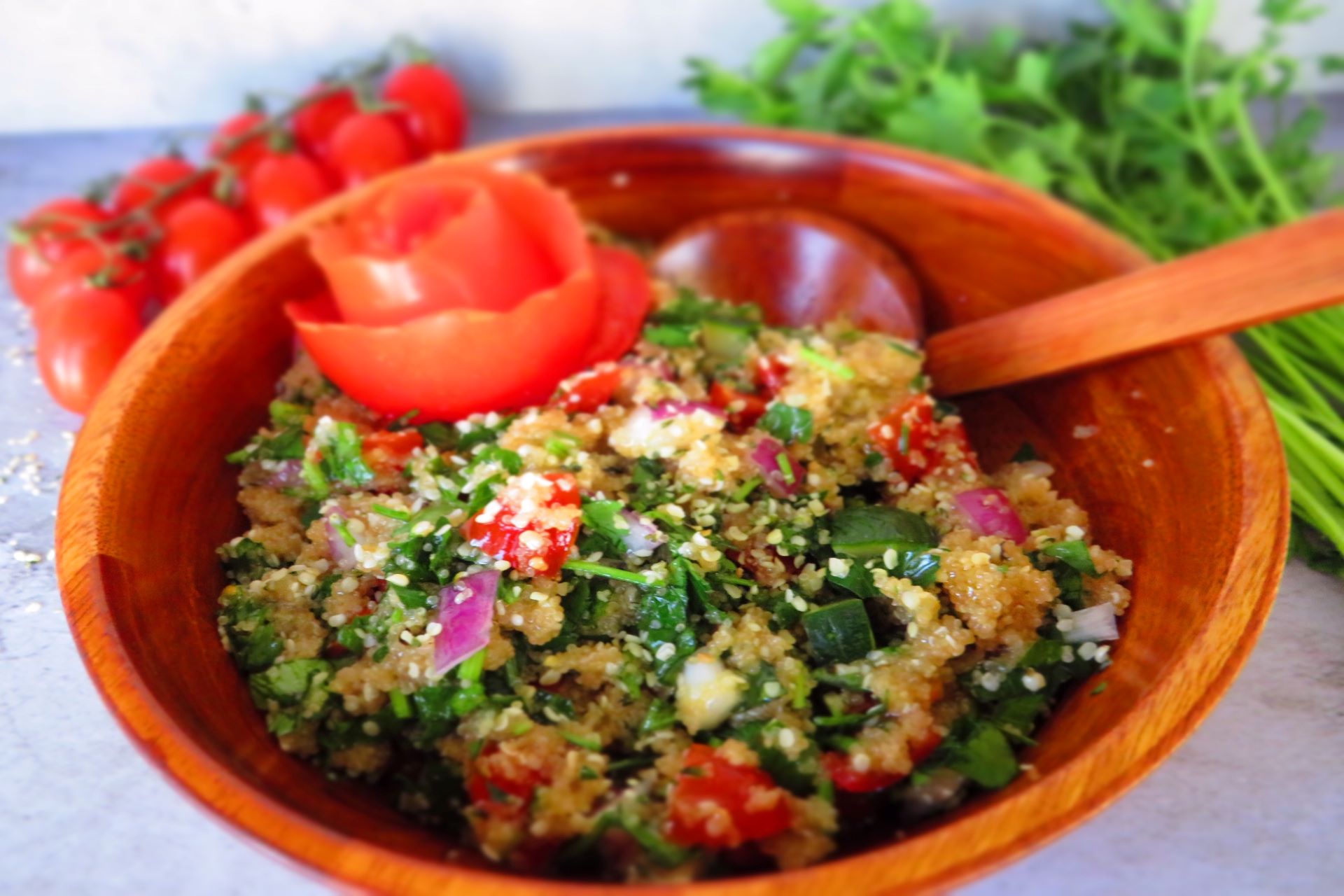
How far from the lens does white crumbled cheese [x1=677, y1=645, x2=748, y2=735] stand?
1187mm

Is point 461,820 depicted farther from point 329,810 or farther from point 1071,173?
point 1071,173

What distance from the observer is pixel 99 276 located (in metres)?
1.87

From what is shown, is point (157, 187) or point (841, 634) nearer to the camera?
point (841, 634)

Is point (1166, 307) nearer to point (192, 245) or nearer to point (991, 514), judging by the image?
point (991, 514)

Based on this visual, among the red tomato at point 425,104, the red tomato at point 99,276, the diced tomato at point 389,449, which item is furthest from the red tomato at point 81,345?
the red tomato at point 425,104

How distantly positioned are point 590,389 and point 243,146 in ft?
4.19

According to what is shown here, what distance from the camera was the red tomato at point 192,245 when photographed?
2033 mm

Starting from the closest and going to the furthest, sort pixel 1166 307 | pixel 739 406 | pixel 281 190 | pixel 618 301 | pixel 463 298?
pixel 1166 307 < pixel 739 406 < pixel 463 298 < pixel 618 301 < pixel 281 190

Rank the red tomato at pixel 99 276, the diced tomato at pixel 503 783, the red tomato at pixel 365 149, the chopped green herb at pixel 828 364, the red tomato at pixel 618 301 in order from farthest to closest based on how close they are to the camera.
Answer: the red tomato at pixel 365 149, the red tomato at pixel 99 276, the red tomato at pixel 618 301, the chopped green herb at pixel 828 364, the diced tomato at pixel 503 783

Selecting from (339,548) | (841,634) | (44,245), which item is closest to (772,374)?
(841,634)

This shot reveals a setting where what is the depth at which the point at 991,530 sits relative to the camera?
1372 millimetres

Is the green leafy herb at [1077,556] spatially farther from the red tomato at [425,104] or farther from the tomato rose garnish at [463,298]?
the red tomato at [425,104]

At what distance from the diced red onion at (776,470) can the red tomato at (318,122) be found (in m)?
1.48

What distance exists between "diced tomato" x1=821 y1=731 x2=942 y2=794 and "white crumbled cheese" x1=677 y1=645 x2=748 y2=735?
127mm
